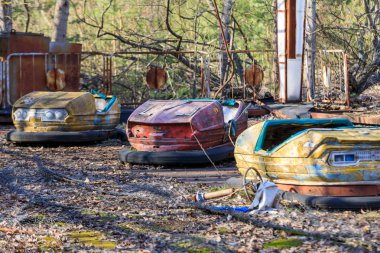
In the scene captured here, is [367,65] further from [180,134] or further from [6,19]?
[180,134]

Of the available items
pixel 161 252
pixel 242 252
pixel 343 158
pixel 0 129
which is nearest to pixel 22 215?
pixel 161 252

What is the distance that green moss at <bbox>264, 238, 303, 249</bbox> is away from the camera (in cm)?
433

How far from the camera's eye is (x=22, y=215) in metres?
5.21

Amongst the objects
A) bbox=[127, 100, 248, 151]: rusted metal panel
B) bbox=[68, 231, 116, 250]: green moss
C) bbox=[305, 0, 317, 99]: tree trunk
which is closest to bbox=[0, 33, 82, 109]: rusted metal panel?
bbox=[305, 0, 317, 99]: tree trunk

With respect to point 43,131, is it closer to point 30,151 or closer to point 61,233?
point 30,151

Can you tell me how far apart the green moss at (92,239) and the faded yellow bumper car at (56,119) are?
16.8 feet

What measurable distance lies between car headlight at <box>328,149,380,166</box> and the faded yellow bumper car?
488 cm

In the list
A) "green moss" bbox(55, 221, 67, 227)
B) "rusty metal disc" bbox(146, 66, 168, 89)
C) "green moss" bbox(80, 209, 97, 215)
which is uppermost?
"rusty metal disc" bbox(146, 66, 168, 89)

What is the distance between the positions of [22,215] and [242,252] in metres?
1.67

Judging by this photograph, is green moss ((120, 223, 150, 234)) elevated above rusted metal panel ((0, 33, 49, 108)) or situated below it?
below

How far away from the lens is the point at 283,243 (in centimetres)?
440

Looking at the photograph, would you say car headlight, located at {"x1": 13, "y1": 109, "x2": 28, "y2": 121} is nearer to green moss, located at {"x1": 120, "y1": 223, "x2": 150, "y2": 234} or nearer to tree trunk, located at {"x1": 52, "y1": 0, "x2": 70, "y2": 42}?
green moss, located at {"x1": 120, "y1": 223, "x2": 150, "y2": 234}

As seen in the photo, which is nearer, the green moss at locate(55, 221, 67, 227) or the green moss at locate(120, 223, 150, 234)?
the green moss at locate(120, 223, 150, 234)

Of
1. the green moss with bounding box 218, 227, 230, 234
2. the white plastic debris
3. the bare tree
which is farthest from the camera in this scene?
the bare tree
